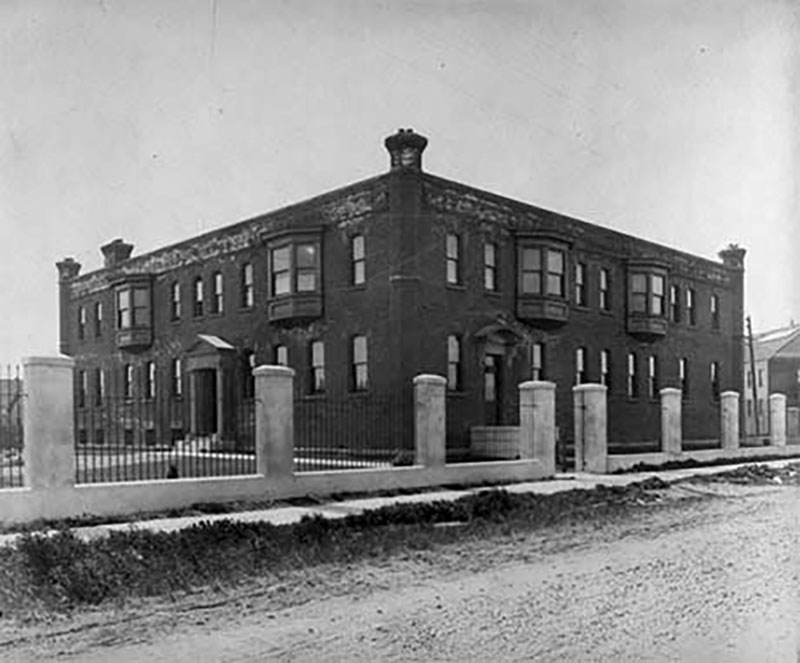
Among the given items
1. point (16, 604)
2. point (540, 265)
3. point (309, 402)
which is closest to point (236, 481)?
point (16, 604)

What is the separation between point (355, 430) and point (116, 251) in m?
17.2

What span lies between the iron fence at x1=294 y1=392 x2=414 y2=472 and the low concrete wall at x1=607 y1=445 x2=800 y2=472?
17.4 feet

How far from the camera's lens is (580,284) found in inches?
1175

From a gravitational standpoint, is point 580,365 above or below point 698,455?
above

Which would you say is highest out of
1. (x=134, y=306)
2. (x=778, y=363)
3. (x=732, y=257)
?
(x=732, y=257)

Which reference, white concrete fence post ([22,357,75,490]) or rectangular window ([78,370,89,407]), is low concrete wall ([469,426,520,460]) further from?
rectangular window ([78,370,89,407])

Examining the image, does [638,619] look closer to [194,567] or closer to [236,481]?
[194,567]

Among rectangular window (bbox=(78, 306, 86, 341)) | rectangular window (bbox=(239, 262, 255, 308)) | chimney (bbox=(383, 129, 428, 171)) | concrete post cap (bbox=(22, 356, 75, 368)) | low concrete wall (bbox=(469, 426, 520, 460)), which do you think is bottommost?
low concrete wall (bbox=(469, 426, 520, 460))

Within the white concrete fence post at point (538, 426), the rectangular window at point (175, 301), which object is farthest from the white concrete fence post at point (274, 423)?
the rectangular window at point (175, 301)

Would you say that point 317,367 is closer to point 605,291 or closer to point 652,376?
point 605,291

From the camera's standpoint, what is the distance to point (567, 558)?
1052cm

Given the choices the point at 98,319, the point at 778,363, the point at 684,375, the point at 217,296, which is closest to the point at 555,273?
the point at 684,375

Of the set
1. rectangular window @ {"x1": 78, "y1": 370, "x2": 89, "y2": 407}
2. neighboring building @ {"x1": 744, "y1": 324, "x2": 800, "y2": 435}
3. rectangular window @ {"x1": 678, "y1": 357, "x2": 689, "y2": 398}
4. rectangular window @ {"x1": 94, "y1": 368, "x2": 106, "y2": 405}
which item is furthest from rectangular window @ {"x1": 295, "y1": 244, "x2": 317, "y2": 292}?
neighboring building @ {"x1": 744, "y1": 324, "x2": 800, "y2": 435}

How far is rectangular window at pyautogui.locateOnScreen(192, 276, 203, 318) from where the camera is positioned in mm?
30719
